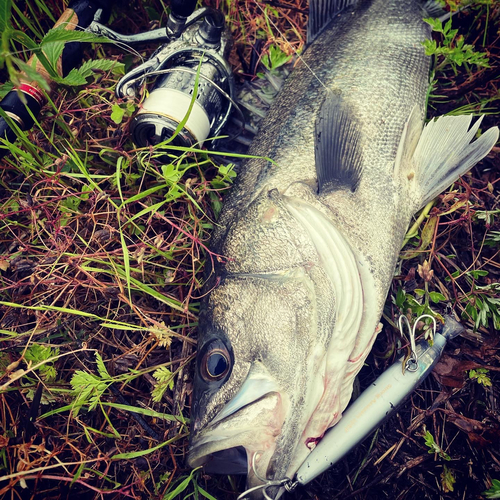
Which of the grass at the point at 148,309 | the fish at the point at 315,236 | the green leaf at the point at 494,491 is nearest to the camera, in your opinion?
the fish at the point at 315,236

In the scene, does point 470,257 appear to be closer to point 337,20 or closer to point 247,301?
point 247,301

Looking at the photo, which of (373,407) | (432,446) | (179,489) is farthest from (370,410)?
(179,489)

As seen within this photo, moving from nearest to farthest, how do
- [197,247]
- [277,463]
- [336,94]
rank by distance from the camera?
[277,463]
[336,94]
[197,247]

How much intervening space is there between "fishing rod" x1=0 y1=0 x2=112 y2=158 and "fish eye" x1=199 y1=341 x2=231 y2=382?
1.67 meters

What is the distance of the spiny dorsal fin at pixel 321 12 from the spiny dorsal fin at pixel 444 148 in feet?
3.59

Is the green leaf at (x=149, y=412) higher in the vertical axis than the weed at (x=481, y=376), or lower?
lower

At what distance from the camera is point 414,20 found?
2.59 metres

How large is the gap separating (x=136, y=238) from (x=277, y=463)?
5.62 ft

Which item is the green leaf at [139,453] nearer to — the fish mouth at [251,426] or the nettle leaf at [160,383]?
the nettle leaf at [160,383]

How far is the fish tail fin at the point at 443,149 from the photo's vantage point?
2.29 meters

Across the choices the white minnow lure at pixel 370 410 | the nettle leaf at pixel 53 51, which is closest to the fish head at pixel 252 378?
the white minnow lure at pixel 370 410

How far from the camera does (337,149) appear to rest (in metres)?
2.10

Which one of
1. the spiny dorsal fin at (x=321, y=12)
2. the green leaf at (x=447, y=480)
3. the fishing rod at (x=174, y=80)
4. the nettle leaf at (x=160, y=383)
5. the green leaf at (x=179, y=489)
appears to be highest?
the spiny dorsal fin at (x=321, y=12)

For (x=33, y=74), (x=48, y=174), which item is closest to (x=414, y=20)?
(x=33, y=74)
